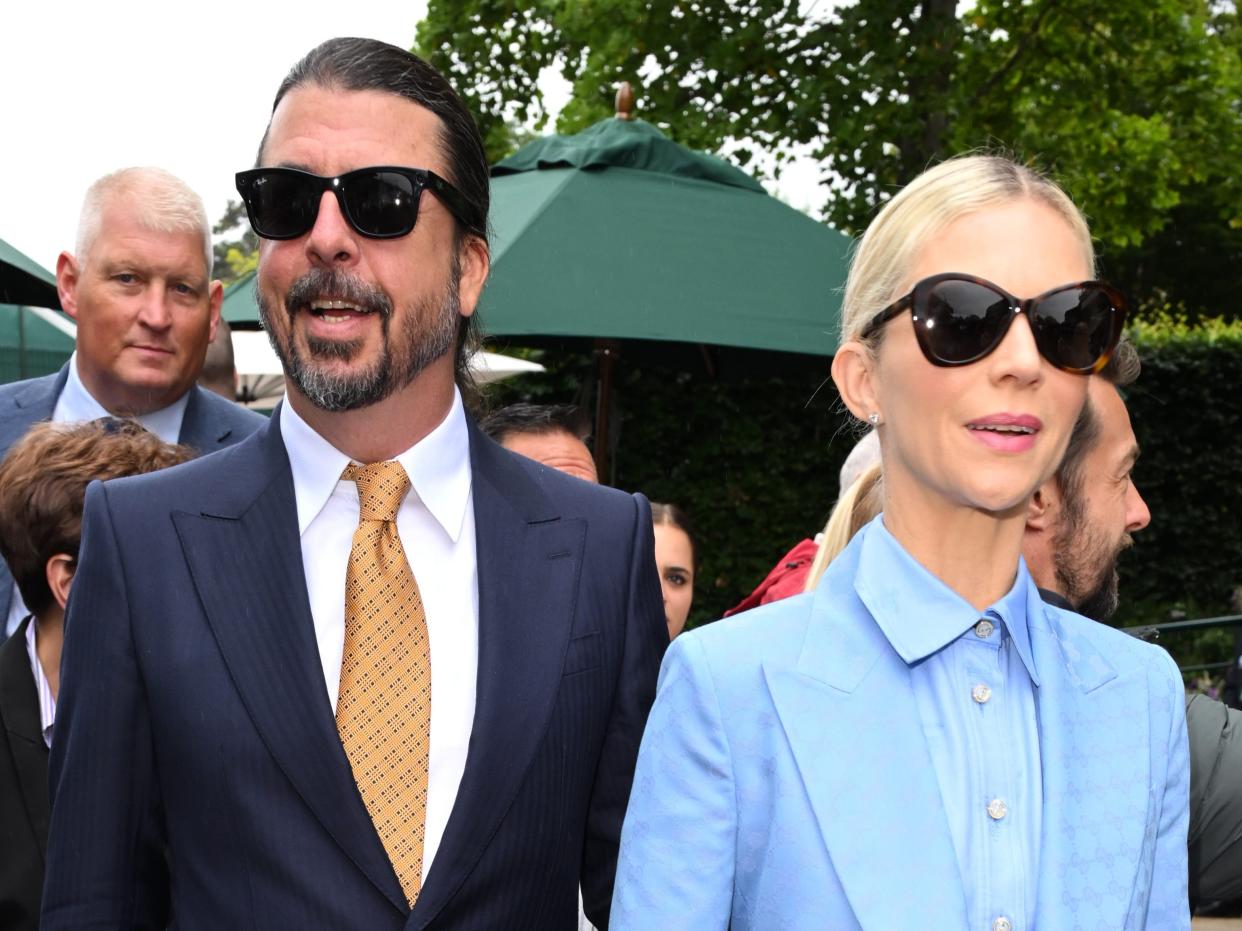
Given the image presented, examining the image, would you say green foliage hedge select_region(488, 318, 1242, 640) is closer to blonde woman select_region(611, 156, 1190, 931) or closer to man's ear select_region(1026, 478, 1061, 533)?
man's ear select_region(1026, 478, 1061, 533)

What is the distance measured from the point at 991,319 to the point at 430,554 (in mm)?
858

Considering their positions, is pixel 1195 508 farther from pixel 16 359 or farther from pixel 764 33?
pixel 16 359

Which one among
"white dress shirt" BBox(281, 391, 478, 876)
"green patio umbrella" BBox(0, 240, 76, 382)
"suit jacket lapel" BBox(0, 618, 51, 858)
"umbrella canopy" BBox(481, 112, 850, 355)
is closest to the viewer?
"white dress shirt" BBox(281, 391, 478, 876)

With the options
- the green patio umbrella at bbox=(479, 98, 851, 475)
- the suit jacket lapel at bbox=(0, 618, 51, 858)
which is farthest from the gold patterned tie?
the green patio umbrella at bbox=(479, 98, 851, 475)

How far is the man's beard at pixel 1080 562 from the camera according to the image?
2.71 m

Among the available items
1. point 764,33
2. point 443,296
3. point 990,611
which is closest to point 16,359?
point 764,33

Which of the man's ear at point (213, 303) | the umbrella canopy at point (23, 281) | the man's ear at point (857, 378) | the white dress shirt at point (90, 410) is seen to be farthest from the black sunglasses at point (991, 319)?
the umbrella canopy at point (23, 281)

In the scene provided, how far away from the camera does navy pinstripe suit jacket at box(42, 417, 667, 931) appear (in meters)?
1.79

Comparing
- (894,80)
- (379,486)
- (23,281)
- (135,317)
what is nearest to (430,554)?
(379,486)

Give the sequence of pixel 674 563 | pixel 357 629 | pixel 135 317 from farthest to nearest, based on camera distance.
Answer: pixel 674 563, pixel 135 317, pixel 357 629

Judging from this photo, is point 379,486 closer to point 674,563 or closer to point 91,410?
point 91,410

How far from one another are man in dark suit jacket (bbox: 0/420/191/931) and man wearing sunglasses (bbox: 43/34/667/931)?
62cm

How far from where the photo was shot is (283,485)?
1.98 m

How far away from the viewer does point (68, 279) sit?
3.68 m
